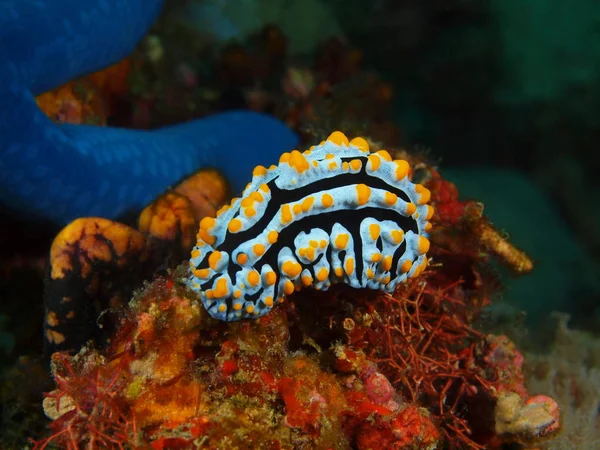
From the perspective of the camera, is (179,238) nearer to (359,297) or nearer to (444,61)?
(359,297)

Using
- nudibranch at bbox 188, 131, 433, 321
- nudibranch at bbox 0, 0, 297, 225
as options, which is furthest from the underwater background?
nudibranch at bbox 188, 131, 433, 321

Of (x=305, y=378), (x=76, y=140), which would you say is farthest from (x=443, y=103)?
(x=305, y=378)

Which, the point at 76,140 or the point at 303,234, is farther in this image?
the point at 76,140

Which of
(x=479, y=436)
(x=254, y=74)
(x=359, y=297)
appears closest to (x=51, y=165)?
(x=359, y=297)

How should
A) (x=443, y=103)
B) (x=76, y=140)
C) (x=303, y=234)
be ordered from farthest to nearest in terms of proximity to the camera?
(x=443, y=103) < (x=76, y=140) < (x=303, y=234)

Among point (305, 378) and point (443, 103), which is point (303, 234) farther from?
point (443, 103)

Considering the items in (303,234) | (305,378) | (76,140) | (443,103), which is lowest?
(305,378)

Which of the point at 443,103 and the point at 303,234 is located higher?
the point at 443,103

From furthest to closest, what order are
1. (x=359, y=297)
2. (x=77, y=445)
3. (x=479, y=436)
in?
(x=479, y=436), (x=359, y=297), (x=77, y=445)
